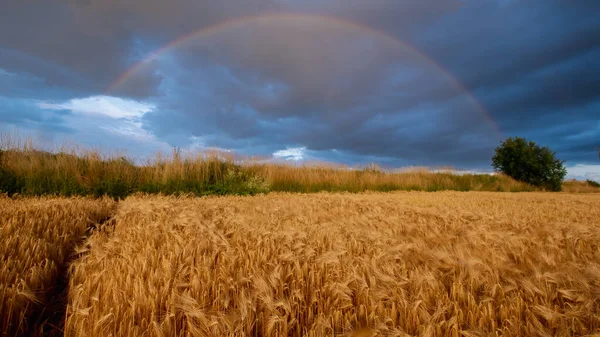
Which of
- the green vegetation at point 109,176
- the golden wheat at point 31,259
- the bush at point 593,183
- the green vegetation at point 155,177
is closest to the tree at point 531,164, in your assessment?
the bush at point 593,183

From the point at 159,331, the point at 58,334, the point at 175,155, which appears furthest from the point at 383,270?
the point at 175,155

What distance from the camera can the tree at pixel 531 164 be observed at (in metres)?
25.6

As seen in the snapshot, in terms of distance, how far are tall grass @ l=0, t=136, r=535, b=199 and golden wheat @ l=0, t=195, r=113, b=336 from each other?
5840mm

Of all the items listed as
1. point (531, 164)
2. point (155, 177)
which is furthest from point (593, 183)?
point (155, 177)

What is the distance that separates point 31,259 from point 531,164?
32.6 metres

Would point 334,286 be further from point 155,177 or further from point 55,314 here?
point 155,177

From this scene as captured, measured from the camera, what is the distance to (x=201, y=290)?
1.58 m

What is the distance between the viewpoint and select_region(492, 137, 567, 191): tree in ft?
84.1

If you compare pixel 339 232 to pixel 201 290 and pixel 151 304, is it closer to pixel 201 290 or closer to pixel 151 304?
pixel 201 290

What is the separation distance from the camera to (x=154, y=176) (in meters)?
10.2

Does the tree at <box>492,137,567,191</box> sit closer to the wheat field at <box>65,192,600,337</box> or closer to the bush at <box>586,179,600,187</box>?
the bush at <box>586,179,600,187</box>

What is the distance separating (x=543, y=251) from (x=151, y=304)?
9.06ft

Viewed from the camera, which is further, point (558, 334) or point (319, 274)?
point (319, 274)

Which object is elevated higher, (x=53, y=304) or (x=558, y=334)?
(x=558, y=334)
